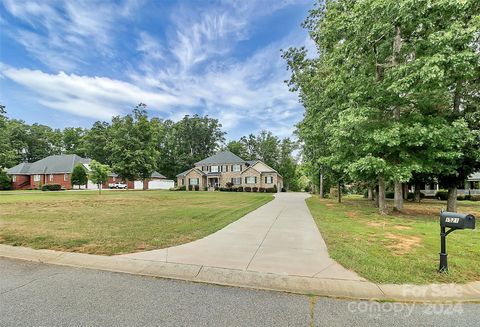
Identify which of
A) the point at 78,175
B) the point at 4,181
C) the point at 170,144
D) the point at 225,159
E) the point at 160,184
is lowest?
the point at 160,184

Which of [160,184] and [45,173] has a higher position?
[45,173]

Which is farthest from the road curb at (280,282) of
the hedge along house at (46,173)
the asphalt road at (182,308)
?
the hedge along house at (46,173)

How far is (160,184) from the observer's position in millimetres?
56750

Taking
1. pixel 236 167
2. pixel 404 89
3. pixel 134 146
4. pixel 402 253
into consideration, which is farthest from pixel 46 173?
pixel 402 253

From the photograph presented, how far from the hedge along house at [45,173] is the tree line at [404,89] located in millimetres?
46345

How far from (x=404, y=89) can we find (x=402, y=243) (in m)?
7.02

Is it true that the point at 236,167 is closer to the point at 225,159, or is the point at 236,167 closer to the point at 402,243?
the point at 225,159

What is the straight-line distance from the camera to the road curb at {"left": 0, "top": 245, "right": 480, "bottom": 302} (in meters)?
3.81

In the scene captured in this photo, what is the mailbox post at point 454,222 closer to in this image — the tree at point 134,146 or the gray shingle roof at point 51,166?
the tree at point 134,146

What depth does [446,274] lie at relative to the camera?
453 centimetres

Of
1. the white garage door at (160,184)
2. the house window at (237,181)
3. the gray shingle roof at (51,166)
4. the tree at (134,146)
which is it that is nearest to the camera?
the tree at (134,146)

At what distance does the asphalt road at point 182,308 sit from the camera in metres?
3.06

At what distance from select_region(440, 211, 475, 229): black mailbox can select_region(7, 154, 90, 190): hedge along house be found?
5198cm

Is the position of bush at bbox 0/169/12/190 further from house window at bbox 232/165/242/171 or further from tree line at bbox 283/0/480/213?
tree line at bbox 283/0/480/213
